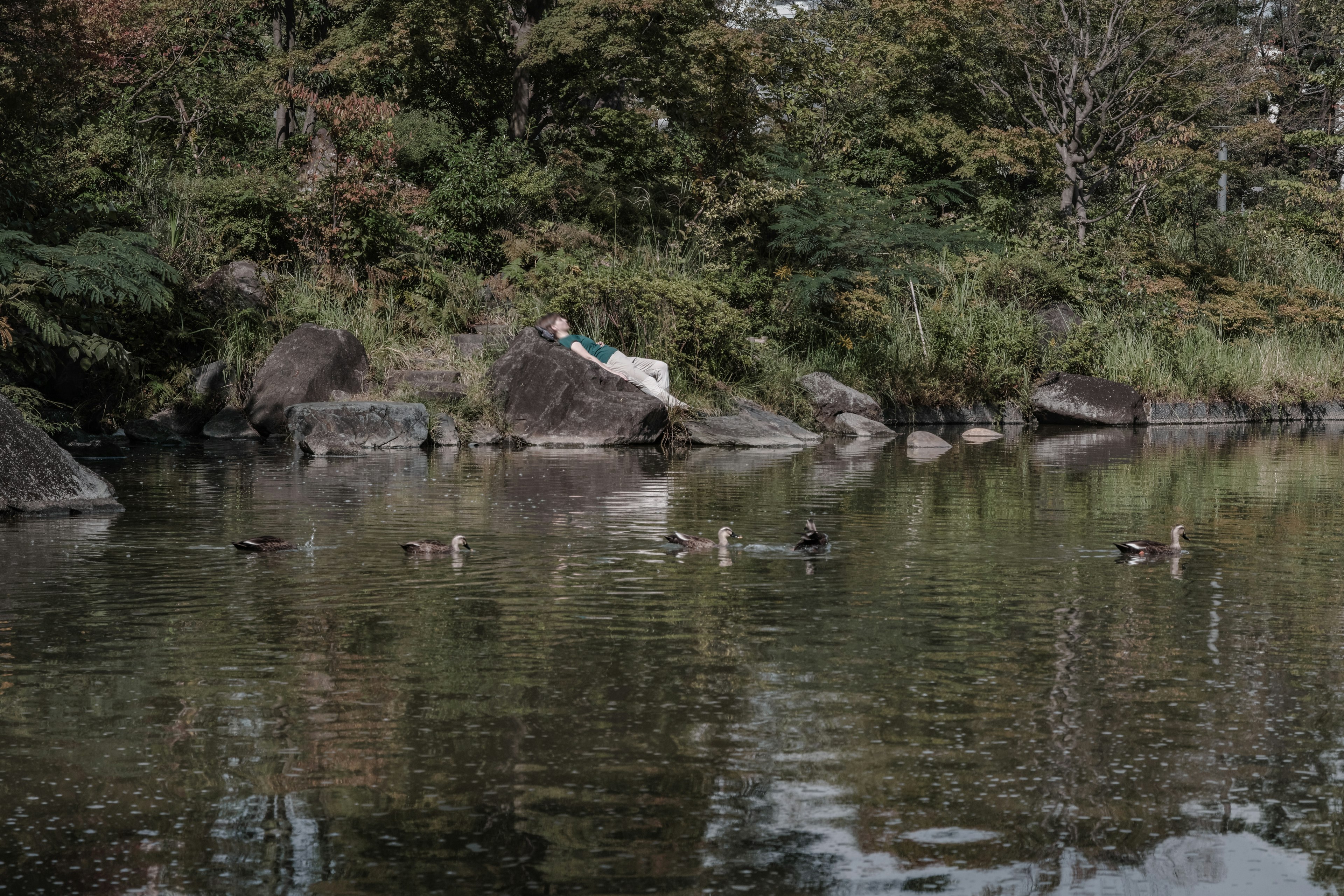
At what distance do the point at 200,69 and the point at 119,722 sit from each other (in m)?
28.3

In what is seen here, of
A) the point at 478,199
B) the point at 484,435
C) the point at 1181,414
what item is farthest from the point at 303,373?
the point at 1181,414

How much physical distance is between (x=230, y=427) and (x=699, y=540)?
15650 millimetres

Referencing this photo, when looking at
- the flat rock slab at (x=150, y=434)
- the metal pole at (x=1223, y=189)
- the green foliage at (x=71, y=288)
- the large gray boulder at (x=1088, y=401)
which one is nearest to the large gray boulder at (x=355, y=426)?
the flat rock slab at (x=150, y=434)

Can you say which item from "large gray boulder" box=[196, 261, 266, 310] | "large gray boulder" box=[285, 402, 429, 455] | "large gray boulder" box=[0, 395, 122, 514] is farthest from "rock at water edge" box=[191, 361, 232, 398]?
"large gray boulder" box=[0, 395, 122, 514]

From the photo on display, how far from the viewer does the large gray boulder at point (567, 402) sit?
2488 centimetres

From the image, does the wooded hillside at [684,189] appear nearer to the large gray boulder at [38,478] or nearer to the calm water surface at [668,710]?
the large gray boulder at [38,478]

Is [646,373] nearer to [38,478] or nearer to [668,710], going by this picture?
[38,478]

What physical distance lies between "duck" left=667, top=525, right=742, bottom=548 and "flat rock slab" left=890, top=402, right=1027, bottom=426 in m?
19.1

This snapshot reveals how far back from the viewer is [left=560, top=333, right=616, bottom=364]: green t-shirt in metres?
24.2

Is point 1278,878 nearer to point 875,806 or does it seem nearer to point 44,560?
point 875,806

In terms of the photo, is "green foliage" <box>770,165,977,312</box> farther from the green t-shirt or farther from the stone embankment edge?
the green t-shirt

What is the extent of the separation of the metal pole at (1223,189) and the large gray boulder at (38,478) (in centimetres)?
3380

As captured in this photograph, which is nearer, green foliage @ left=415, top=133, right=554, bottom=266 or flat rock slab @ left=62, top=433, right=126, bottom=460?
flat rock slab @ left=62, top=433, right=126, bottom=460

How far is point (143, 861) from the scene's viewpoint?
16.5 ft
